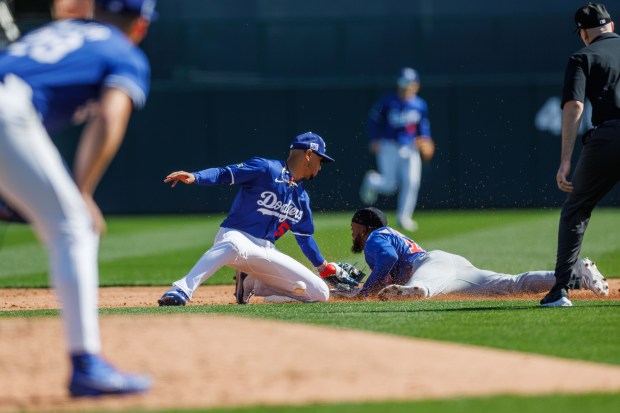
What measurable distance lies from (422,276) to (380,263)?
0.39m

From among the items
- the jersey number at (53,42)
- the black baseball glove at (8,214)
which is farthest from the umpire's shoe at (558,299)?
the jersey number at (53,42)

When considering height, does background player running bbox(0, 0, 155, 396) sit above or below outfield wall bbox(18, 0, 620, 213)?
above

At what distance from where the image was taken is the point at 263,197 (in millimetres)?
8031

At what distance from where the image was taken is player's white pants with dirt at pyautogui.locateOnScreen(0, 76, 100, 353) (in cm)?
387

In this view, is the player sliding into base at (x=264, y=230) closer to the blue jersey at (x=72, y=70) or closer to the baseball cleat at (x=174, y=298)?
the baseball cleat at (x=174, y=298)

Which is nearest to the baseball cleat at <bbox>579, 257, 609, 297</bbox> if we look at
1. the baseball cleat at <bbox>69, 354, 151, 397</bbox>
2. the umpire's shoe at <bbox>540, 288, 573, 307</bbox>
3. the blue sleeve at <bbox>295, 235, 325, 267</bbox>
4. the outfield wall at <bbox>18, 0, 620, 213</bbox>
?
the umpire's shoe at <bbox>540, 288, 573, 307</bbox>

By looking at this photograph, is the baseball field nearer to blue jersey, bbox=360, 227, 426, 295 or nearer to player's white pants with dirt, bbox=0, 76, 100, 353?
player's white pants with dirt, bbox=0, 76, 100, 353

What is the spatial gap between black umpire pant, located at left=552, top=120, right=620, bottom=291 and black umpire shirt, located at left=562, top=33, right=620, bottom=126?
0.10 m

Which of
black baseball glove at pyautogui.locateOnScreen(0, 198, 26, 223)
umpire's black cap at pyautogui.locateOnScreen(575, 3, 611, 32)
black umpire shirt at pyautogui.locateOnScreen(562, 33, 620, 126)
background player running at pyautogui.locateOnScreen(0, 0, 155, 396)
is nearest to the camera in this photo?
background player running at pyautogui.locateOnScreen(0, 0, 155, 396)

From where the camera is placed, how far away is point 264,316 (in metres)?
6.87

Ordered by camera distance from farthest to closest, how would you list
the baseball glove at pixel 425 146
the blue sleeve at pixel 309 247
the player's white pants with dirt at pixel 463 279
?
1. the baseball glove at pixel 425 146
2. the blue sleeve at pixel 309 247
3. the player's white pants with dirt at pixel 463 279

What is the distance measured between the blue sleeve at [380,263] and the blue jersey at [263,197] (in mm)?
649

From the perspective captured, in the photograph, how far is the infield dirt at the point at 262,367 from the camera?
4031 mm

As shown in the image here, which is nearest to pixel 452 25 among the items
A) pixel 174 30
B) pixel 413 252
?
pixel 174 30
